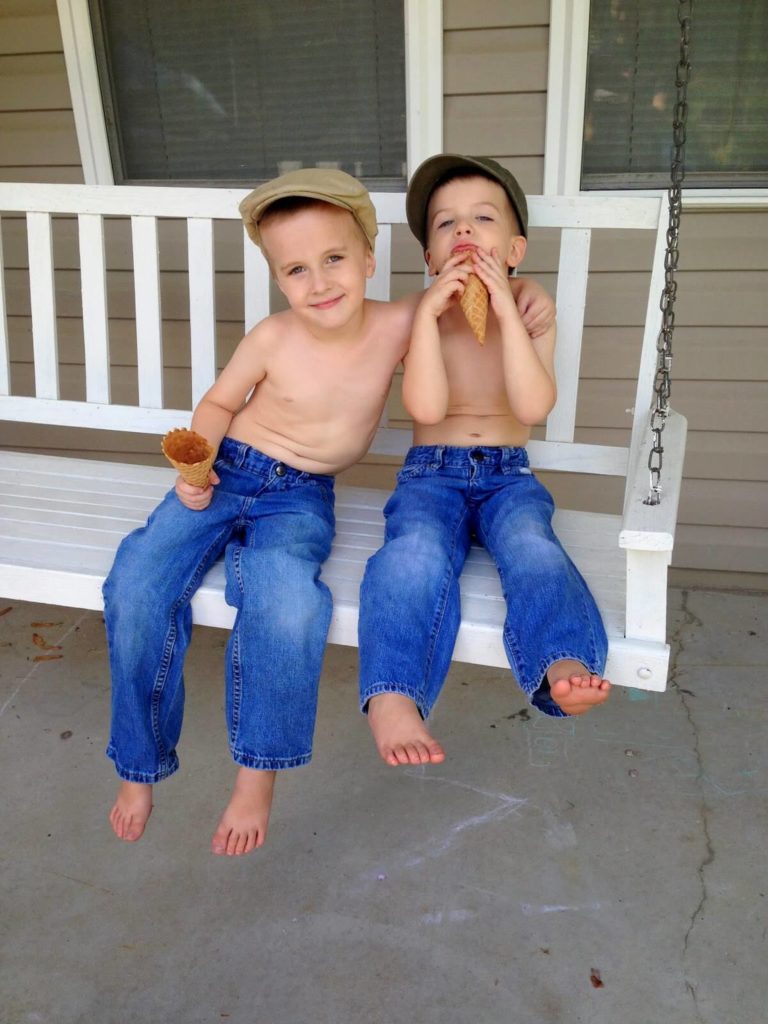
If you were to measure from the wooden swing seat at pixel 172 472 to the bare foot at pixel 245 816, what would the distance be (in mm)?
280

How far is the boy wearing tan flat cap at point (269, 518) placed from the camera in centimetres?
157

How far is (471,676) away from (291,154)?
1802mm

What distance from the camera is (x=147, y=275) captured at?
2338 mm

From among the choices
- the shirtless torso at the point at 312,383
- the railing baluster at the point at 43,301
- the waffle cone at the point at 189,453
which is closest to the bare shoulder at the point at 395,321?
the shirtless torso at the point at 312,383

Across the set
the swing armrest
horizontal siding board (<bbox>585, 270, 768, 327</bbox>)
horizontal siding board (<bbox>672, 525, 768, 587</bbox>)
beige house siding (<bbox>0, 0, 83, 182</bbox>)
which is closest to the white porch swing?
the swing armrest

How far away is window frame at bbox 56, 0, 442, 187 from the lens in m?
2.63

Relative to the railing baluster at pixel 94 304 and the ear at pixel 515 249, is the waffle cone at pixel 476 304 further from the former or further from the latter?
the railing baluster at pixel 94 304

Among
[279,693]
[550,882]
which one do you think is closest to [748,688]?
[550,882]

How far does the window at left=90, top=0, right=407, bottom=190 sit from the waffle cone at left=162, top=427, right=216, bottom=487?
160cm

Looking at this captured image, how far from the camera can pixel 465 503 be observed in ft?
6.09

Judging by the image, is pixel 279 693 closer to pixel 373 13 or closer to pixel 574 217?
pixel 574 217

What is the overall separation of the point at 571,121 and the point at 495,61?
Answer: 0.98 feet

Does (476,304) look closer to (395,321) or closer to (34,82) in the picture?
(395,321)

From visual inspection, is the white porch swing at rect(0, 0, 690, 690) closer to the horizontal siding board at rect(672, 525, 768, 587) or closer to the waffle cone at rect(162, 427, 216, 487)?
the waffle cone at rect(162, 427, 216, 487)
